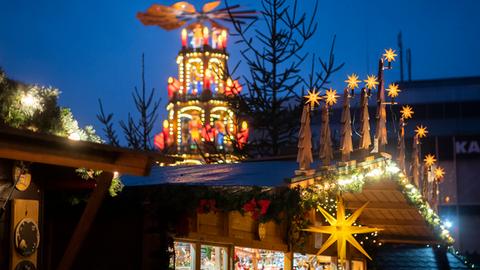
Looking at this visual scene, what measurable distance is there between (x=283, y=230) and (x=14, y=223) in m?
5.88

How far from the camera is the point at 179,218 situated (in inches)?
389

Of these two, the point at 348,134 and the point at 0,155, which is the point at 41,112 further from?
the point at 348,134

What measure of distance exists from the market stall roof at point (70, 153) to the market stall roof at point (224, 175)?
261 cm

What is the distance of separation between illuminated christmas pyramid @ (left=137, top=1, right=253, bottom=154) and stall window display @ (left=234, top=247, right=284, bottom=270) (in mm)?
28577

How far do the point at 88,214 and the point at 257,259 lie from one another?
5126mm

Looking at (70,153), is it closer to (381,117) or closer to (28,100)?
(28,100)

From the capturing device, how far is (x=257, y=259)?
39.4 ft

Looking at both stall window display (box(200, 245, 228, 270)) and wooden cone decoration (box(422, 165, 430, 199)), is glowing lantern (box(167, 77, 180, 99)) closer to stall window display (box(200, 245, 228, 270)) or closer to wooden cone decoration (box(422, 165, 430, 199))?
wooden cone decoration (box(422, 165, 430, 199))

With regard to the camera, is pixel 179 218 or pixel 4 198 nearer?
pixel 4 198

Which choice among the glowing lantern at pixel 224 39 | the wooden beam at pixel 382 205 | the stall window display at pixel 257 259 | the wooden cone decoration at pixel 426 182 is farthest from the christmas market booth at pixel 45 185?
the glowing lantern at pixel 224 39

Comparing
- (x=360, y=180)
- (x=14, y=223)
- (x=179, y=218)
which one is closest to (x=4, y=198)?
(x=14, y=223)

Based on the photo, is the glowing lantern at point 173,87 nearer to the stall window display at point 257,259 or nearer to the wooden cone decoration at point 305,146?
the stall window display at point 257,259

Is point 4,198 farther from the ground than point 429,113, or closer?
closer

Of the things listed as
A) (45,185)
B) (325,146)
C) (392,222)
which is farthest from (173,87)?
(45,185)
